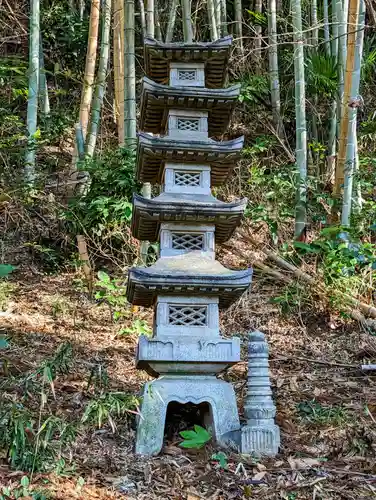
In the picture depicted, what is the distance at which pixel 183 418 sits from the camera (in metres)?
4.37

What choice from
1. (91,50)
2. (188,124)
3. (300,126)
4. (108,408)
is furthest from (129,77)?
(108,408)

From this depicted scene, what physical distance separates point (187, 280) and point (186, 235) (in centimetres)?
57

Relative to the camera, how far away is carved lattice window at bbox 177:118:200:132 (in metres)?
4.78

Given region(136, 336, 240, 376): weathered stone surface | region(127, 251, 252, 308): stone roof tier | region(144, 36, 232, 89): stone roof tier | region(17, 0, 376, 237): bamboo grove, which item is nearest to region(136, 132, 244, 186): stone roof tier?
region(144, 36, 232, 89): stone roof tier

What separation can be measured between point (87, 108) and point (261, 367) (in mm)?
5720

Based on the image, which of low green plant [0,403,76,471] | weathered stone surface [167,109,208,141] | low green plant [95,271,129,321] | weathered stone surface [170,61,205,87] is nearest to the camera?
low green plant [0,403,76,471]

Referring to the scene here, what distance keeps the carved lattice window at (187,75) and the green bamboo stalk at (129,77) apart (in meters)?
2.10

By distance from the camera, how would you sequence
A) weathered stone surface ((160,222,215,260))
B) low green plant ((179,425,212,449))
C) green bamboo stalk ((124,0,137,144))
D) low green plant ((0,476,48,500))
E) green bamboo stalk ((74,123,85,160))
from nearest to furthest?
low green plant ((0,476,48,500)), low green plant ((179,425,212,449)), weathered stone surface ((160,222,215,260)), green bamboo stalk ((124,0,137,144)), green bamboo stalk ((74,123,85,160))

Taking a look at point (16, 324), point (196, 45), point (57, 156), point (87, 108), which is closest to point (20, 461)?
point (16, 324)

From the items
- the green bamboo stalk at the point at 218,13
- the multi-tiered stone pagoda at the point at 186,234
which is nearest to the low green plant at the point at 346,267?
the multi-tiered stone pagoda at the point at 186,234

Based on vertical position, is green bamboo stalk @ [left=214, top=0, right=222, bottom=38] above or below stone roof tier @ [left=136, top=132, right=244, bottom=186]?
above

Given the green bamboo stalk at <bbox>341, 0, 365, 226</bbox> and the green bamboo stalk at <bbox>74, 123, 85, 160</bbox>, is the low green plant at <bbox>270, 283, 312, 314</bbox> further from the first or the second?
the green bamboo stalk at <bbox>74, 123, 85, 160</bbox>

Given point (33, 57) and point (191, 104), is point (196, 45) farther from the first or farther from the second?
point (33, 57)

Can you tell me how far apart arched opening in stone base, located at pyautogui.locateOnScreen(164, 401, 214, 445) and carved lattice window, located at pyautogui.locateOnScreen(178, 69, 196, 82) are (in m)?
2.66
